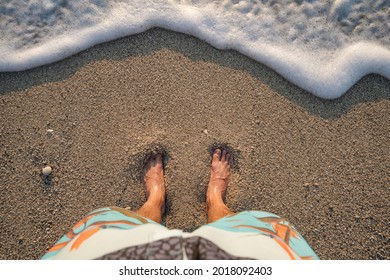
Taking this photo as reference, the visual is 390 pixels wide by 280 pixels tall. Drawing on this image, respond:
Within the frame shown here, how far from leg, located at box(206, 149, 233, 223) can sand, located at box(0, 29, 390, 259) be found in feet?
0.16

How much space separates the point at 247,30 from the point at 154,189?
1.15 metres

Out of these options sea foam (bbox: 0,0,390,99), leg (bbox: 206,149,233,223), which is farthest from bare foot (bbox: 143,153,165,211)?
sea foam (bbox: 0,0,390,99)

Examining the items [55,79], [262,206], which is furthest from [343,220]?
[55,79]

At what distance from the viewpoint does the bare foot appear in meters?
1.85

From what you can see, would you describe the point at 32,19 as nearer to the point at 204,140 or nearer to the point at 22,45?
the point at 22,45

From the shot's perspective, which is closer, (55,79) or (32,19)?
(55,79)

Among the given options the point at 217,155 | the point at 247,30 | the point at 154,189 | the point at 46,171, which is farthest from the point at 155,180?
the point at 247,30

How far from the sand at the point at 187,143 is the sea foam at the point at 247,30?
88 millimetres

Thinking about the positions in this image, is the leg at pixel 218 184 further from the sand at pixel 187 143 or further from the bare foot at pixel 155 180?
the bare foot at pixel 155 180

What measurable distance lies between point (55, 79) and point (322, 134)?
64.2 inches

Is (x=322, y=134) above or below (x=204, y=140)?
above

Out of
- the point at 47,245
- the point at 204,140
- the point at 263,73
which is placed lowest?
the point at 47,245

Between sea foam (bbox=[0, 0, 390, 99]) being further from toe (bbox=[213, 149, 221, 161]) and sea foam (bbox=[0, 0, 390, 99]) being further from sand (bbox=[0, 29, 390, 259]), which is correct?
toe (bbox=[213, 149, 221, 161])

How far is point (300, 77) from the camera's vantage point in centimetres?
202
